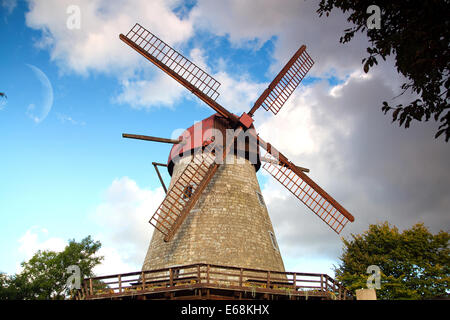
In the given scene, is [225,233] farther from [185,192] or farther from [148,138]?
[148,138]

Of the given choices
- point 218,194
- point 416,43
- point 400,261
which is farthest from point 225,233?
point 400,261

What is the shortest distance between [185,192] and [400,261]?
667 inches

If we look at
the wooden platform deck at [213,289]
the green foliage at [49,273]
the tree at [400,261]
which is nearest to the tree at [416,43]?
the wooden platform deck at [213,289]

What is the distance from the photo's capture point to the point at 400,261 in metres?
23.5

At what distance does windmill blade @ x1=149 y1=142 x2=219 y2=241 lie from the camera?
14.3 metres

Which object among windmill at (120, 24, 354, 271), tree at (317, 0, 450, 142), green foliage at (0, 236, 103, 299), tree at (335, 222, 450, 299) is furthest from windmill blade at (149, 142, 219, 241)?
green foliage at (0, 236, 103, 299)

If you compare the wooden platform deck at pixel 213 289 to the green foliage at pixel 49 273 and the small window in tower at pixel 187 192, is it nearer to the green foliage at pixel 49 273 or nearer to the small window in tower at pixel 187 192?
the small window in tower at pixel 187 192

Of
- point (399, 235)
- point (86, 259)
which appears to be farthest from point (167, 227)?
point (86, 259)

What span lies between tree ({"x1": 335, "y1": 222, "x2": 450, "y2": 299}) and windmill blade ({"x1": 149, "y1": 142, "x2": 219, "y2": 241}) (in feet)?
47.4
